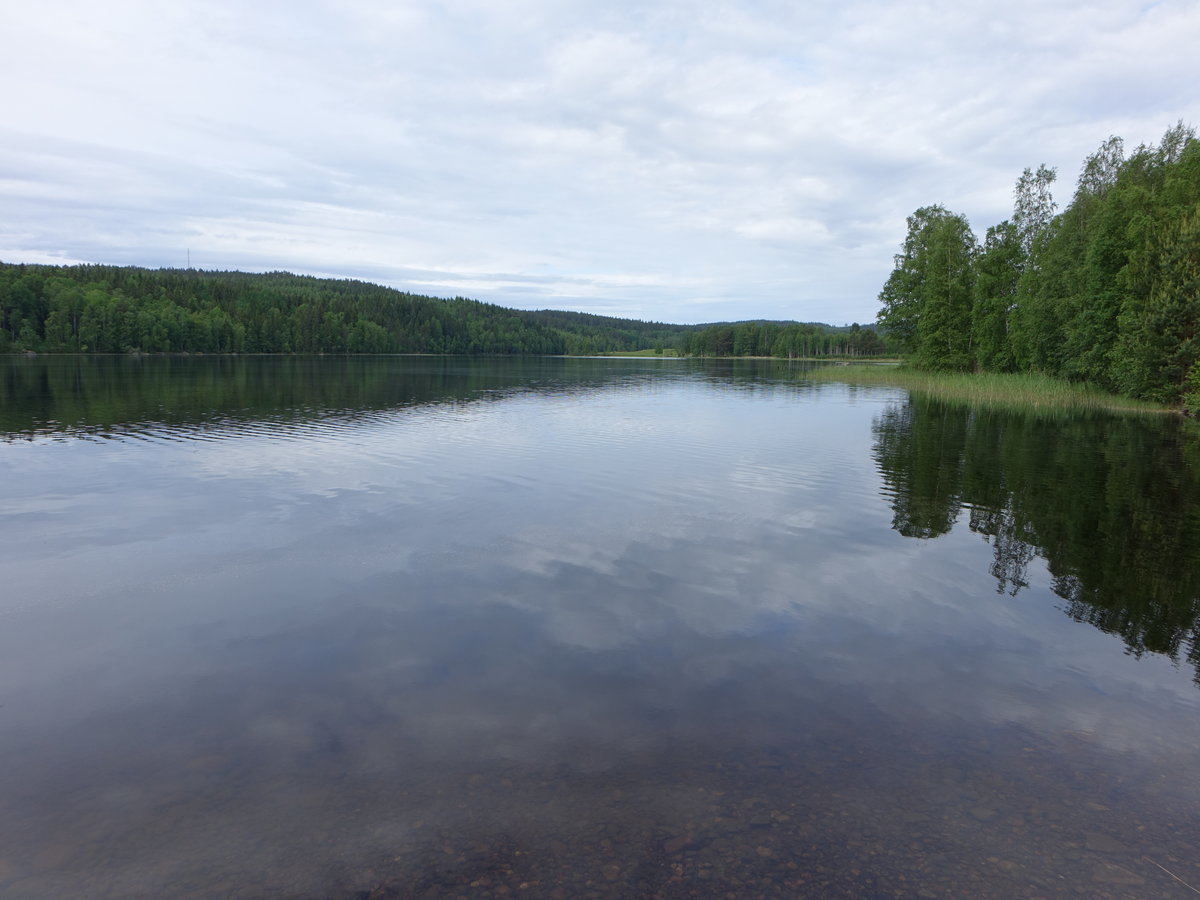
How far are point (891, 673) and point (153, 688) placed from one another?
1002 centimetres

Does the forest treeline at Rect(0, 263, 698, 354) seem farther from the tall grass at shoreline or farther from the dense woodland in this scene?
the tall grass at shoreline

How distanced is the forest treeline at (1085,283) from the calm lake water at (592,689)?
2750cm

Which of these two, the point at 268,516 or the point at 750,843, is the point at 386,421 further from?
the point at 750,843

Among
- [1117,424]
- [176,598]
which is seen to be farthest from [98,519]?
[1117,424]

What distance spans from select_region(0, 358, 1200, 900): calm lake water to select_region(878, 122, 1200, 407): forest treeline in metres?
27.5

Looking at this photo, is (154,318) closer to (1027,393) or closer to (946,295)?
(946,295)

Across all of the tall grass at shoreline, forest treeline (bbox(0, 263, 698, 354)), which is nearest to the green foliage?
the tall grass at shoreline

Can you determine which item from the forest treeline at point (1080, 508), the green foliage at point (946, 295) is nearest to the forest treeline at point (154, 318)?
the green foliage at point (946, 295)

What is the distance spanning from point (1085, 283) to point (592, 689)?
56.2 m

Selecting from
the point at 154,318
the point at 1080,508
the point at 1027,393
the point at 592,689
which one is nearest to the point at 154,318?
the point at 154,318

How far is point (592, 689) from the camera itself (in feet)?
30.0

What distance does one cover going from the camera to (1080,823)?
672 centimetres

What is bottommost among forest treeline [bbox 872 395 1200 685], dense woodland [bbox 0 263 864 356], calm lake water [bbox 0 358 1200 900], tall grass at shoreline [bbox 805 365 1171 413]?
calm lake water [bbox 0 358 1200 900]

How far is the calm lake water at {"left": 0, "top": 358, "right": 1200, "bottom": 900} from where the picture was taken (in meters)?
6.19
